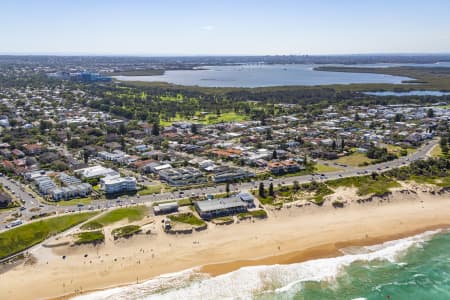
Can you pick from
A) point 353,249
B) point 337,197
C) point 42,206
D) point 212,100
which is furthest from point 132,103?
point 353,249

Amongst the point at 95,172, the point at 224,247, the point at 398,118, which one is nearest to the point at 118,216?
the point at 224,247

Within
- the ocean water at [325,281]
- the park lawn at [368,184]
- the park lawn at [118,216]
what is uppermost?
the park lawn at [368,184]

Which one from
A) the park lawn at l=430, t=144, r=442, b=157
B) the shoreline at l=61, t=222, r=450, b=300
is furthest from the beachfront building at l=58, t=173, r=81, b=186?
the park lawn at l=430, t=144, r=442, b=157

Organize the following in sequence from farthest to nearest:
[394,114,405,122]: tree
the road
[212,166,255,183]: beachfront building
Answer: [394,114,405,122]: tree, [212,166,255,183]: beachfront building, the road

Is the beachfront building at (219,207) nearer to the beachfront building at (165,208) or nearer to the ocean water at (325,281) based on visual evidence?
the beachfront building at (165,208)

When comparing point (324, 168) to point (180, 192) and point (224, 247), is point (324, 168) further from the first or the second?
point (224, 247)

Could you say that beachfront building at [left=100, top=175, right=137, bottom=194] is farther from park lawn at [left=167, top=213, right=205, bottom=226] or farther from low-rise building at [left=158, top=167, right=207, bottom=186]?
park lawn at [left=167, top=213, right=205, bottom=226]

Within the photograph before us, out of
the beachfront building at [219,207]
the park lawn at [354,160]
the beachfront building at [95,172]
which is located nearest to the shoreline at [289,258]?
the beachfront building at [219,207]

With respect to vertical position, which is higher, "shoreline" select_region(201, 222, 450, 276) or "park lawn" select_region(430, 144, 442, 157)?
"park lawn" select_region(430, 144, 442, 157)
